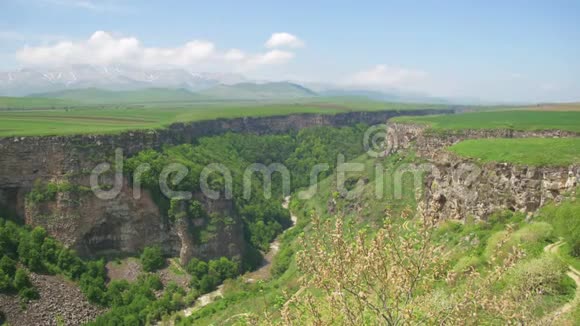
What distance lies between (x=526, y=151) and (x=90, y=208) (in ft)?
137

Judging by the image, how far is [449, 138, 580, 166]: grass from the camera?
2767cm

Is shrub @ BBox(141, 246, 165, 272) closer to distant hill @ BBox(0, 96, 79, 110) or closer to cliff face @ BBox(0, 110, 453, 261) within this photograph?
cliff face @ BBox(0, 110, 453, 261)

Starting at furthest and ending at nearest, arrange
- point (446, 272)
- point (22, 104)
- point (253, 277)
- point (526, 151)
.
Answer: point (22, 104) → point (253, 277) → point (526, 151) → point (446, 272)

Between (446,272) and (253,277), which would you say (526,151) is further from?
(253,277)

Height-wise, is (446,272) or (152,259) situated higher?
(446,272)

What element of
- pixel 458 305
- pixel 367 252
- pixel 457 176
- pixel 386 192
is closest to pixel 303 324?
pixel 367 252

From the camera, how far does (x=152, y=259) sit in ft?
165

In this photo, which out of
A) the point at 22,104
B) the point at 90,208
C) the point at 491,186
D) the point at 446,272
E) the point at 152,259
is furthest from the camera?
the point at 22,104

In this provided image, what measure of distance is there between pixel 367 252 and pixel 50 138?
47705mm

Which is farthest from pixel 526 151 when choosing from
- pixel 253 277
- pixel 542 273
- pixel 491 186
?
pixel 253 277

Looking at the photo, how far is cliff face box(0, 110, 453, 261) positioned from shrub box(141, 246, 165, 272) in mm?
1713

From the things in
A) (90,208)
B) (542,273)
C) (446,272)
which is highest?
(446,272)

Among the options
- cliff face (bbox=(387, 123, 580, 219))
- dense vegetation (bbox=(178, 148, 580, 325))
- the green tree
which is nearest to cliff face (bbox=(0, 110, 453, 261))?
the green tree

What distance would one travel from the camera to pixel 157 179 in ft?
180
